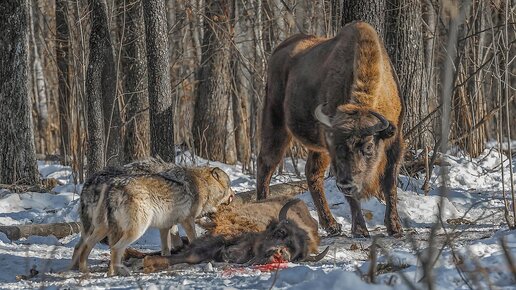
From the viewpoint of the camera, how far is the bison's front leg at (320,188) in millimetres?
10742

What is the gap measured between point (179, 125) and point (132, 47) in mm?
7898

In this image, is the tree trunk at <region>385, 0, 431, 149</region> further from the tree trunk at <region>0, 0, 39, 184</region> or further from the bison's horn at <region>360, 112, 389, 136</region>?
the tree trunk at <region>0, 0, 39, 184</region>

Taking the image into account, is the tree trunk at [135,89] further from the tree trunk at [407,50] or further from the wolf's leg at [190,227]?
the wolf's leg at [190,227]

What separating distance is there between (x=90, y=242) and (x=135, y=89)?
8.26 m

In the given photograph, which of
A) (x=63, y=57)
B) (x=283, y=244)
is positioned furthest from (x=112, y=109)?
(x=63, y=57)

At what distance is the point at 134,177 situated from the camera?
26.1 feet

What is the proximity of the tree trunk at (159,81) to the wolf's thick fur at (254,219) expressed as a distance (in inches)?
122

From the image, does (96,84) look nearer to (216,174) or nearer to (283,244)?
(216,174)

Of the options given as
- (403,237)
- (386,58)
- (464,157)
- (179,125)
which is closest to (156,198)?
(403,237)

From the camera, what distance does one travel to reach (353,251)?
345 inches

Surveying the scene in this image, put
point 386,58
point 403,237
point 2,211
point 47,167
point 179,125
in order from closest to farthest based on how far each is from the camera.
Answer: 1. point 403,237
2. point 386,58
3. point 2,211
4. point 47,167
5. point 179,125

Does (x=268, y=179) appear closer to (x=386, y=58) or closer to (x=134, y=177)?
(x=386, y=58)

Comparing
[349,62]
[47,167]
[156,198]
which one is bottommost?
[47,167]

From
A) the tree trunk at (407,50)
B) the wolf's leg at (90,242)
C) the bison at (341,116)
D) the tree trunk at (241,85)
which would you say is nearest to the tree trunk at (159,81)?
the bison at (341,116)
